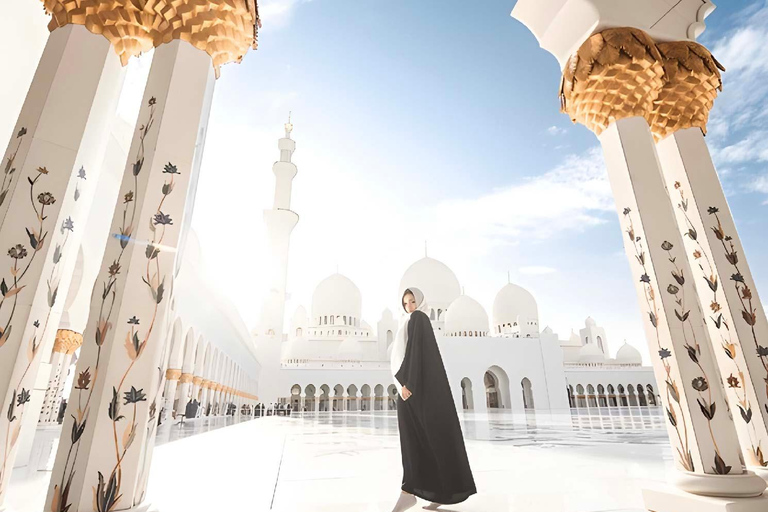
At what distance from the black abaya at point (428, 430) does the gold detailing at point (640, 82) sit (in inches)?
56.9

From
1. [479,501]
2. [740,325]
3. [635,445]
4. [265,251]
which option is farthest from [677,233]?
[265,251]

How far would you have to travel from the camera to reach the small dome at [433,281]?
2159 centimetres

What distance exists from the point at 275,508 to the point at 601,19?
2775mm

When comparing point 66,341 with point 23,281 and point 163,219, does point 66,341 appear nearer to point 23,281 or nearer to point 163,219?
point 23,281

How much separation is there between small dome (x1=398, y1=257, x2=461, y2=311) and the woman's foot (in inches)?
776

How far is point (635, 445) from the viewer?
3527 millimetres

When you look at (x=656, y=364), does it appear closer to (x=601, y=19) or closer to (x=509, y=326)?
(x=601, y=19)


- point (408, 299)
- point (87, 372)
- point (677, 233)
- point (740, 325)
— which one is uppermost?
point (677, 233)

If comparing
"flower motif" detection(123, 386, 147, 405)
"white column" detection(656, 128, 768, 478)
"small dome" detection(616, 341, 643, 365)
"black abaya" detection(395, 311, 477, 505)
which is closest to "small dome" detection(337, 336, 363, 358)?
"small dome" detection(616, 341, 643, 365)

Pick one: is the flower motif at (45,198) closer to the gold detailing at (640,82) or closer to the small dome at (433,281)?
the gold detailing at (640,82)

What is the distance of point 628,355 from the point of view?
23.2 metres

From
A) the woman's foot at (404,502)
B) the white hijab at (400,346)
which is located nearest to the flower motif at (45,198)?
the white hijab at (400,346)

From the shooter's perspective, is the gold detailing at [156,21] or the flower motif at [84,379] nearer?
the flower motif at [84,379]

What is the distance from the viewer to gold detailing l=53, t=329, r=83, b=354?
6156 millimetres
